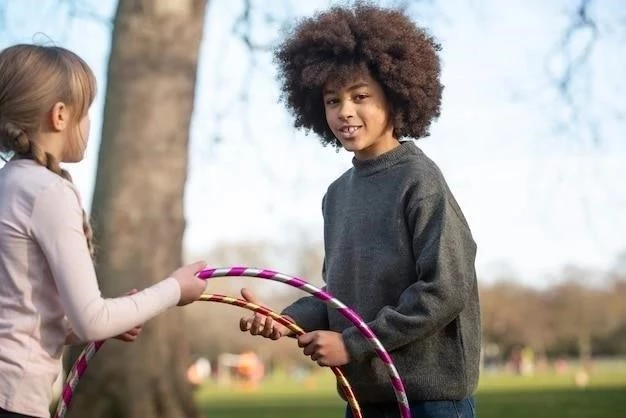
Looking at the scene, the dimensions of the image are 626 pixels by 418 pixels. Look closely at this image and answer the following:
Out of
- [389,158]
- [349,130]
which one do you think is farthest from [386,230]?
[349,130]

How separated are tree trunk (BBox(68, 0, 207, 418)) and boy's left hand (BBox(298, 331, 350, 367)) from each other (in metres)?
6.56

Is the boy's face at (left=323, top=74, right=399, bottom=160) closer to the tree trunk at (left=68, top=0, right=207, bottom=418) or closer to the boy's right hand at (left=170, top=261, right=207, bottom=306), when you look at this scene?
the boy's right hand at (left=170, top=261, right=207, bottom=306)

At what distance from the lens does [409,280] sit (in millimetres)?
4141

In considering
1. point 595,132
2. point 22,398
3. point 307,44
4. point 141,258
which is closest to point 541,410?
point 595,132

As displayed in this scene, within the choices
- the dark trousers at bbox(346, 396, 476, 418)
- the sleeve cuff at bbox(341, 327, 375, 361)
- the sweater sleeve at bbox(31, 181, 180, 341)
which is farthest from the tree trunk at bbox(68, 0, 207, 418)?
the sweater sleeve at bbox(31, 181, 180, 341)

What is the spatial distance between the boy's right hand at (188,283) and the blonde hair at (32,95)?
0.29 m

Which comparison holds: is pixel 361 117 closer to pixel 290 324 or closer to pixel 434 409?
pixel 290 324

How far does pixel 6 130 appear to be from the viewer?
338 centimetres

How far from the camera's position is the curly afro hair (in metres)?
4.38

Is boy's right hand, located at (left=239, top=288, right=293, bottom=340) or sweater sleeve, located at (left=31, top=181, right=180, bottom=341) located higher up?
sweater sleeve, located at (left=31, top=181, right=180, bottom=341)

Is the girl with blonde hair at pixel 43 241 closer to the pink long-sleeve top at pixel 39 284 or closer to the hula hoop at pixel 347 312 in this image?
the pink long-sleeve top at pixel 39 284

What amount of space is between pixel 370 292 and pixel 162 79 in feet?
23.9

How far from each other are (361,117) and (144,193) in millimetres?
6804

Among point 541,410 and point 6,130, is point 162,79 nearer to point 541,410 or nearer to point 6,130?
point 6,130
